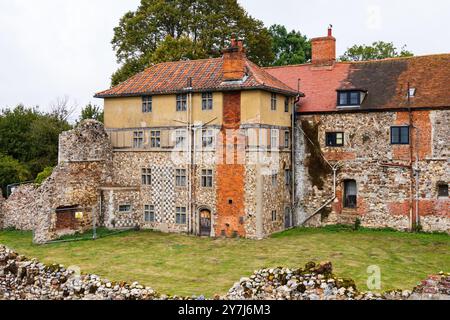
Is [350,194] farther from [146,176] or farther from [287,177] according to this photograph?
[146,176]

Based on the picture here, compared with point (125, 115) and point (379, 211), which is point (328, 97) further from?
point (125, 115)

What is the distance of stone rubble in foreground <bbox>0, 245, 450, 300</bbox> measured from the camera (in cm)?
1529

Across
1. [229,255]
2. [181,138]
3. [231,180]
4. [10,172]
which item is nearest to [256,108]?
[231,180]

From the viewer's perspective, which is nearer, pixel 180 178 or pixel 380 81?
pixel 180 178

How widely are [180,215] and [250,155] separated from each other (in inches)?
230

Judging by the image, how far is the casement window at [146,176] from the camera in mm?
35062

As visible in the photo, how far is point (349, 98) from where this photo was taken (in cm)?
3447

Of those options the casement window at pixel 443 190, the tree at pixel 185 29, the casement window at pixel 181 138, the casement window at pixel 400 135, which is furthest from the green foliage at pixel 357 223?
the tree at pixel 185 29

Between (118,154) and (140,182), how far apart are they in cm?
242

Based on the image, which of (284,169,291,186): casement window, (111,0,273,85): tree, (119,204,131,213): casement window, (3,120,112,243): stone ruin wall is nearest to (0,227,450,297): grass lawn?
(119,204,131,213): casement window

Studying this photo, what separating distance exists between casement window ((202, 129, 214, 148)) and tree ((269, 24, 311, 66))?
1112 inches

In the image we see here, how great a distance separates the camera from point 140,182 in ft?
116

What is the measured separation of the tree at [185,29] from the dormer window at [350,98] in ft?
54.8
